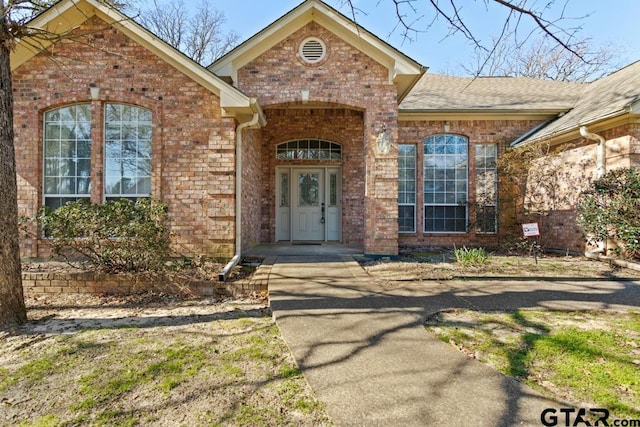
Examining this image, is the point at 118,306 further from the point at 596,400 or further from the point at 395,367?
the point at 596,400

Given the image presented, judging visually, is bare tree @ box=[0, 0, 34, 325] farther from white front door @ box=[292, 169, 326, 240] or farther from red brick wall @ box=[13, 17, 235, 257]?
white front door @ box=[292, 169, 326, 240]

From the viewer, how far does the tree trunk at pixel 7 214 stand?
385 cm

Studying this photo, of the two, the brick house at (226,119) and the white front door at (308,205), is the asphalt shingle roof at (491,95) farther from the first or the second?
→ the white front door at (308,205)

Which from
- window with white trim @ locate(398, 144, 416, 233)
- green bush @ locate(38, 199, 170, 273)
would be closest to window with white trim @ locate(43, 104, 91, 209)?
green bush @ locate(38, 199, 170, 273)

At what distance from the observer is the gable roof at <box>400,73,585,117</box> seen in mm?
9586

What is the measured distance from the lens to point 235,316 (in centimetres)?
436

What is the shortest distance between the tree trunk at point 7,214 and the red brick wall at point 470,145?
28.1 feet

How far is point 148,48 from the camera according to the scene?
6520 mm

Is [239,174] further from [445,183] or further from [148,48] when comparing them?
[445,183]

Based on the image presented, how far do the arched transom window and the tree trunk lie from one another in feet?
21.4

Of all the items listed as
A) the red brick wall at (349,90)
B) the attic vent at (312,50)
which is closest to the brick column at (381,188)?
the red brick wall at (349,90)

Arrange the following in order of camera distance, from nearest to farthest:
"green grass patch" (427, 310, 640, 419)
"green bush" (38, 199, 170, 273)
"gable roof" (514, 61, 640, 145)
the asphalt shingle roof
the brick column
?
"green grass patch" (427, 310, 640, 419) → "green bush" (38, 199, 170, 273) → "gable roof" (514, 61, 640, 145) → the brick column → the asphalt shingle roof

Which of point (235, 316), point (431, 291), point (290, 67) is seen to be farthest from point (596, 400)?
point (290, 67)

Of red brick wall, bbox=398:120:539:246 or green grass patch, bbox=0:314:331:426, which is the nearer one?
green grass patch, bbox=0:314:331:426
